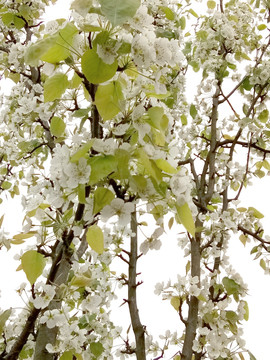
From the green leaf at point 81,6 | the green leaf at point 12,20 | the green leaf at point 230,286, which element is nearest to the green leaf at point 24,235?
the green leaf at point 81,6

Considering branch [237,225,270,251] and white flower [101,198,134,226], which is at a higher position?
branch [237,225,270,251]

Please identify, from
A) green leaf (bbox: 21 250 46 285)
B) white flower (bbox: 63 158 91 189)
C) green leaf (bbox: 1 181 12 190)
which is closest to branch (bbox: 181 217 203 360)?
green leaf (bbox: 21 250 46 285)

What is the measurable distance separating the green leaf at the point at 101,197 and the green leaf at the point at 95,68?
8.0 inches

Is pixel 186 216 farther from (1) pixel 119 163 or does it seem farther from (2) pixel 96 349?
(2) pixel 96 349

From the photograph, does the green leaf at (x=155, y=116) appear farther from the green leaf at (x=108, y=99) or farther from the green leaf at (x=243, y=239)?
the green leaf at (x=243, y=239)

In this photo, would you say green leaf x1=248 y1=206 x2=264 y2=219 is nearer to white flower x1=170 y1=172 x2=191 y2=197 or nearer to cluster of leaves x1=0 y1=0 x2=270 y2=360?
cluster of leaves x1=0 y1=0 x2=270 y2=360

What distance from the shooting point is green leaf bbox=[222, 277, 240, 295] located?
1734mm

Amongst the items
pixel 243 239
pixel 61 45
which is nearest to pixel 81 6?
pixel 61 45

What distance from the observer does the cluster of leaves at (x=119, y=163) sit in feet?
2.57

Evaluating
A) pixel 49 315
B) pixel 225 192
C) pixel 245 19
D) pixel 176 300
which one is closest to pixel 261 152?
pixel 225 192

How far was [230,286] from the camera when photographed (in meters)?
1.74

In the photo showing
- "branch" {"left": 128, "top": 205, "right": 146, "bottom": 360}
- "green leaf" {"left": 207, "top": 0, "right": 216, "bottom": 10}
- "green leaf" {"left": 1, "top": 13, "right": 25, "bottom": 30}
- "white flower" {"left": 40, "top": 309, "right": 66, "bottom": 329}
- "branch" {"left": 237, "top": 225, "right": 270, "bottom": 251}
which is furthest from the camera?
Result: "green leaf" {"left": 207, "top": 0, "right": 216, "bottom": 10}

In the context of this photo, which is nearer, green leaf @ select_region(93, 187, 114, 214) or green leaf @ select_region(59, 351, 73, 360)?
green leaf @ select_region(93, 187, 114, 214)

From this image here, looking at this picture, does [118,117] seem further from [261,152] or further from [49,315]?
[261,152]
